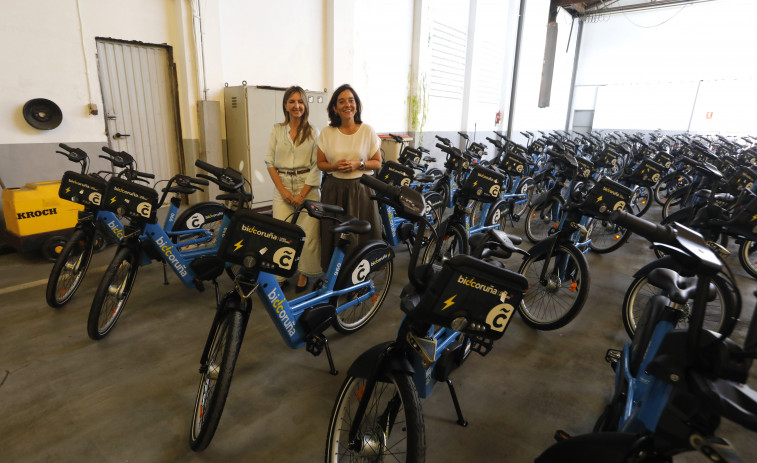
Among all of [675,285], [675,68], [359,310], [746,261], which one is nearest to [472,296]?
[675,285]

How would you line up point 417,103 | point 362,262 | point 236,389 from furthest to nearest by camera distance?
point 417,103 < point 362,262 < point 236,389

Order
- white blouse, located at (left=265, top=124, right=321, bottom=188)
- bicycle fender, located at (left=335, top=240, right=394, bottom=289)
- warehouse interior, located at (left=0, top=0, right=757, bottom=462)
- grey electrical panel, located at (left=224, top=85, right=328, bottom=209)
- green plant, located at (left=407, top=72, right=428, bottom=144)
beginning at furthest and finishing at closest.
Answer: green plant, located at (left=407, top=72, right=428, bottom=144) < grey electrical panel, located at (left=224, top=85, right=328, bottom=209) < white blouse, located at (left=265, top=124, right=321, bottom=188) < bicycle fender, located at (left=335, top=240, right=394, bottom=289) < warehouse interior, located at (left=0, top=0, right=757, bottom=462)

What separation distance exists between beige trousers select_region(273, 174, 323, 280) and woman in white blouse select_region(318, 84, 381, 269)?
79 millimetres

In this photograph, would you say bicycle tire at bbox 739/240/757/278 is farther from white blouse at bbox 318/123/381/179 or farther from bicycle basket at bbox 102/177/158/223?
bicycle basket at bbox 102/177/158/223

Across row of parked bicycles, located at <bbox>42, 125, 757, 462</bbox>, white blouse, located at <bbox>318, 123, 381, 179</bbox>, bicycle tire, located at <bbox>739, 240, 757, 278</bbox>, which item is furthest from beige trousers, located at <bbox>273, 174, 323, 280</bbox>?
bicycle tire, located at <bbox>739, 240, 757, 278</bbox>

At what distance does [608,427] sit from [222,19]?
518cm

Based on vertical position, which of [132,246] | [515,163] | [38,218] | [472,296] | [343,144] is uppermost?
[343,144]

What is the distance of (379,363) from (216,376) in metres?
0.76

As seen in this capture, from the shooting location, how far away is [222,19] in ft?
15.1

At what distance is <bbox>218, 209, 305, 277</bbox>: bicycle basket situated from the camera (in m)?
1.49

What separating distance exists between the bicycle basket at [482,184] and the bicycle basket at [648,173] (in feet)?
6.56

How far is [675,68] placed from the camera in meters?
12.2

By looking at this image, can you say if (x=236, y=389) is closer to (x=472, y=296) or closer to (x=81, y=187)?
(x=472, y=296)

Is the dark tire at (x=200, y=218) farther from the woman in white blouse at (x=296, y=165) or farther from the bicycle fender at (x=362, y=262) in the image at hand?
the bicycle fender at (x=362, y=262)
